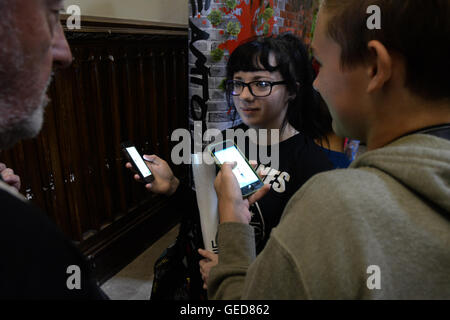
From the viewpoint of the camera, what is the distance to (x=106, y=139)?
7.36 ft

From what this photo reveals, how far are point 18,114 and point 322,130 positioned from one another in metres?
1.21

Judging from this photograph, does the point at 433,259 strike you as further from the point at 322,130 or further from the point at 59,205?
the point at 59,205

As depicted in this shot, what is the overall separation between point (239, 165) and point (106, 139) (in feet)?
4.71

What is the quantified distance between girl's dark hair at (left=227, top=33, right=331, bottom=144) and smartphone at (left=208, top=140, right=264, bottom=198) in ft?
1.17

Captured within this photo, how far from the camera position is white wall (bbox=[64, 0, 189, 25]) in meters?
1.99

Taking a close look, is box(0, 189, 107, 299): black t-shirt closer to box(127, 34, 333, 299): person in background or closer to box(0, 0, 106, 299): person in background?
box(0, 0, 106, 299): person in background

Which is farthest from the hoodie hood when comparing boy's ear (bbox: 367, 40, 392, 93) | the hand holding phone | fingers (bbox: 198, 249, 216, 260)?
fingers (bbox: 198, 249, 216, 260)

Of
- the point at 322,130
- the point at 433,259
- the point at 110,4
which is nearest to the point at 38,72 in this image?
the point at 433,259

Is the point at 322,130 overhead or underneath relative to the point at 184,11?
underneath

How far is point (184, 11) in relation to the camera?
290 cm

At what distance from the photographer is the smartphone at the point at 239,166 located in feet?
3.51

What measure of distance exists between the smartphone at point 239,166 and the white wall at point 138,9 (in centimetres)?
138
